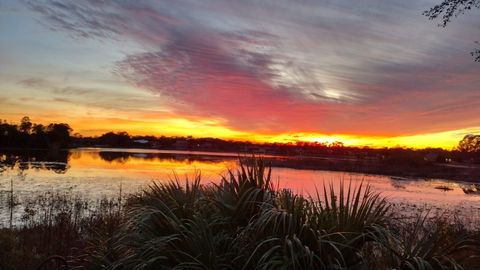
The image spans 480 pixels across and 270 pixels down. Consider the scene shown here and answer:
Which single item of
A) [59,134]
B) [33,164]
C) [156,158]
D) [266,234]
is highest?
[59,134]

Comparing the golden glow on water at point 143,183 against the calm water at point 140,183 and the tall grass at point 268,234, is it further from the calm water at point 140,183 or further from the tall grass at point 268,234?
the tall grass at point 268,234

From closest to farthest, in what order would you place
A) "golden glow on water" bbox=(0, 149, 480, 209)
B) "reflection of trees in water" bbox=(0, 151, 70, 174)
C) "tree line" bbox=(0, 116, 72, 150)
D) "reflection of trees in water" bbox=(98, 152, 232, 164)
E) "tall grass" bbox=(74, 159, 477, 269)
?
"tall grass" bbox=(74, 159, 477, 269) → "golden glow on water" bbox=(0, 149, 480, 209) → "reflection of trees in water" bbox=(0, 151, 70, 174) → "reflection of trees in water" bbox=(98, 152, 232, 164) → "tree line" bbox=(0, 116, 72, 150)

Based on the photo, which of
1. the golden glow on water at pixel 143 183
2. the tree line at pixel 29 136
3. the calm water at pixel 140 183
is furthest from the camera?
the tree line at pixel 29 136

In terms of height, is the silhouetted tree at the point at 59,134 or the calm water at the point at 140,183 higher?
the silhouetted tree at the point at 59,134

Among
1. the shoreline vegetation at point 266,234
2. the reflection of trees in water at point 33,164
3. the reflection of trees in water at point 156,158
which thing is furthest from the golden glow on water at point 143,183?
the reflection of trees in water at point 156,158

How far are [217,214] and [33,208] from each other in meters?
18.6

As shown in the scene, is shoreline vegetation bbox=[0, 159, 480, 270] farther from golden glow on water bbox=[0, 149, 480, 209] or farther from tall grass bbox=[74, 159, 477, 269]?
golden glow on water bbox=[0, 149, 480, 209]

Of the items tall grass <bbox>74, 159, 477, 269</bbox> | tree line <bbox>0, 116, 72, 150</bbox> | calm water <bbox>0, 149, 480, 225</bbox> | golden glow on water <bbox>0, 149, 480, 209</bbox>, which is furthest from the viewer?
tree line <bbox>0, 116, 72, 150</bbox>

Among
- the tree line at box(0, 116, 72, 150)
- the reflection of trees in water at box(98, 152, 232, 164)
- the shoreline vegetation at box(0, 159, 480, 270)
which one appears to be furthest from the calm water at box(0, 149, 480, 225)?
the tree line at box(0, 116, 72, 150)

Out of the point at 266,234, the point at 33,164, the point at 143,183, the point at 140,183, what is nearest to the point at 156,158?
the point at 33,164

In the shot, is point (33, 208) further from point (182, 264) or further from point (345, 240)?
point (345, 240)

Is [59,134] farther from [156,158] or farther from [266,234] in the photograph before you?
[266,234]

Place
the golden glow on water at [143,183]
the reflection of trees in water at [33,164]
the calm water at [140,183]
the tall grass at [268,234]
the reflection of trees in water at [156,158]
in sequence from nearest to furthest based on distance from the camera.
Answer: the tall grass at [268,234] → the calm water at [140,183] → the golden glow on water at [143,183] → the reflection of trees in water at [33,164] → the reflection of trees in water at [156,158]

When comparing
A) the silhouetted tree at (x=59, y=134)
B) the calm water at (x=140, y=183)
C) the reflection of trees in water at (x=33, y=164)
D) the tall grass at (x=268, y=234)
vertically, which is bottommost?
the calm water at (x=140, y=183)
